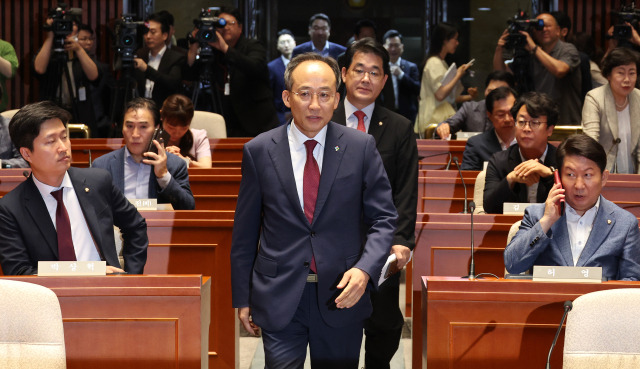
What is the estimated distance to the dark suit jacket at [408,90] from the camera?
6.51 metres

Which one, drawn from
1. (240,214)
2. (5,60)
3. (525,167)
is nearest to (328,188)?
(240,214)

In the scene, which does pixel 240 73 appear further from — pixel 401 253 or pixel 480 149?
pixel 401 253

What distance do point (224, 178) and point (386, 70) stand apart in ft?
4.99

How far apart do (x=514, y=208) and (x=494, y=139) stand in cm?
102

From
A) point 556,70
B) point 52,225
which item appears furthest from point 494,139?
point 52,225

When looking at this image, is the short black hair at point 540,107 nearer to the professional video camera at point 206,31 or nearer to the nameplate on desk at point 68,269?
the nameplate on desk at point 68,269

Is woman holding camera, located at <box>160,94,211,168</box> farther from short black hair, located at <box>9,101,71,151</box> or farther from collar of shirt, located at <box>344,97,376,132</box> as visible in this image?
short black hair, located at <box>9,101,71,151</box>

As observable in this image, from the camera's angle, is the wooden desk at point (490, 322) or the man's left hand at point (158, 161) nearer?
the wooden desk at point (490, 322)

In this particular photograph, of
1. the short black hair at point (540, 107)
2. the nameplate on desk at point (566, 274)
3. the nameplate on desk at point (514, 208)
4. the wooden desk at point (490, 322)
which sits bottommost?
the wooden desk at point (490, 322)

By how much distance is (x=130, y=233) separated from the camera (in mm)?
2574

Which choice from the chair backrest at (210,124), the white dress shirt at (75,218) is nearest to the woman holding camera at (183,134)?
the chair backrest at (210,124)

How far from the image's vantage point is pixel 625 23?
5914mm

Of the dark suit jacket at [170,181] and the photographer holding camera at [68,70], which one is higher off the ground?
the photographer holding camera at [68,70]

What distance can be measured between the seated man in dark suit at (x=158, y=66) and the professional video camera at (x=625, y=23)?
301cm
